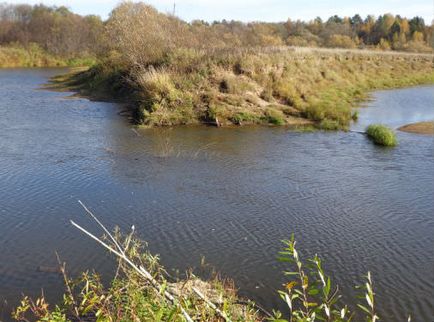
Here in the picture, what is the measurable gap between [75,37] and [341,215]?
59.8m

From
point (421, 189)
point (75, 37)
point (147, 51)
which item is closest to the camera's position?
point (421, 189)

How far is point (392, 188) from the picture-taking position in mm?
10953

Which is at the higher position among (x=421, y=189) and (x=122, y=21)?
(x=122, y=21)

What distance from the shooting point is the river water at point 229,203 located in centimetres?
710

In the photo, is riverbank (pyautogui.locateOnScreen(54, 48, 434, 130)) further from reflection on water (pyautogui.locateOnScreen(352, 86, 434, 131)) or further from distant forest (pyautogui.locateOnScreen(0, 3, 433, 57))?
distant forest (pyautogui.locateOnScreen(0, 3, 433, 57))

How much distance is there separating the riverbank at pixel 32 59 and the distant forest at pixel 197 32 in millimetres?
1385

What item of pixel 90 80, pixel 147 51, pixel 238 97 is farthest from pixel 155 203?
pixel 90 80

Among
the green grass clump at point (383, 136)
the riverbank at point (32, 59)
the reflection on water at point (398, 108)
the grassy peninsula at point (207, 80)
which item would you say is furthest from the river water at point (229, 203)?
the riverbank at point (32, 59)

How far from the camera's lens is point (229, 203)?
9875 millimetres

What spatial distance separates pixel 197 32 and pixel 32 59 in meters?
33.8

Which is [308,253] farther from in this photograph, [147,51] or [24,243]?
[147,51]

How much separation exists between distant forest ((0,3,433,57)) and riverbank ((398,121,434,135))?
12.0m

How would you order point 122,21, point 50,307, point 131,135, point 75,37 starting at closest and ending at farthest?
1. point 50,307
2. point 131,135
3. point 122,21
4. point 75,37

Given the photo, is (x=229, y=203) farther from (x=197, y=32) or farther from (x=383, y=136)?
(x=197, y=32)
